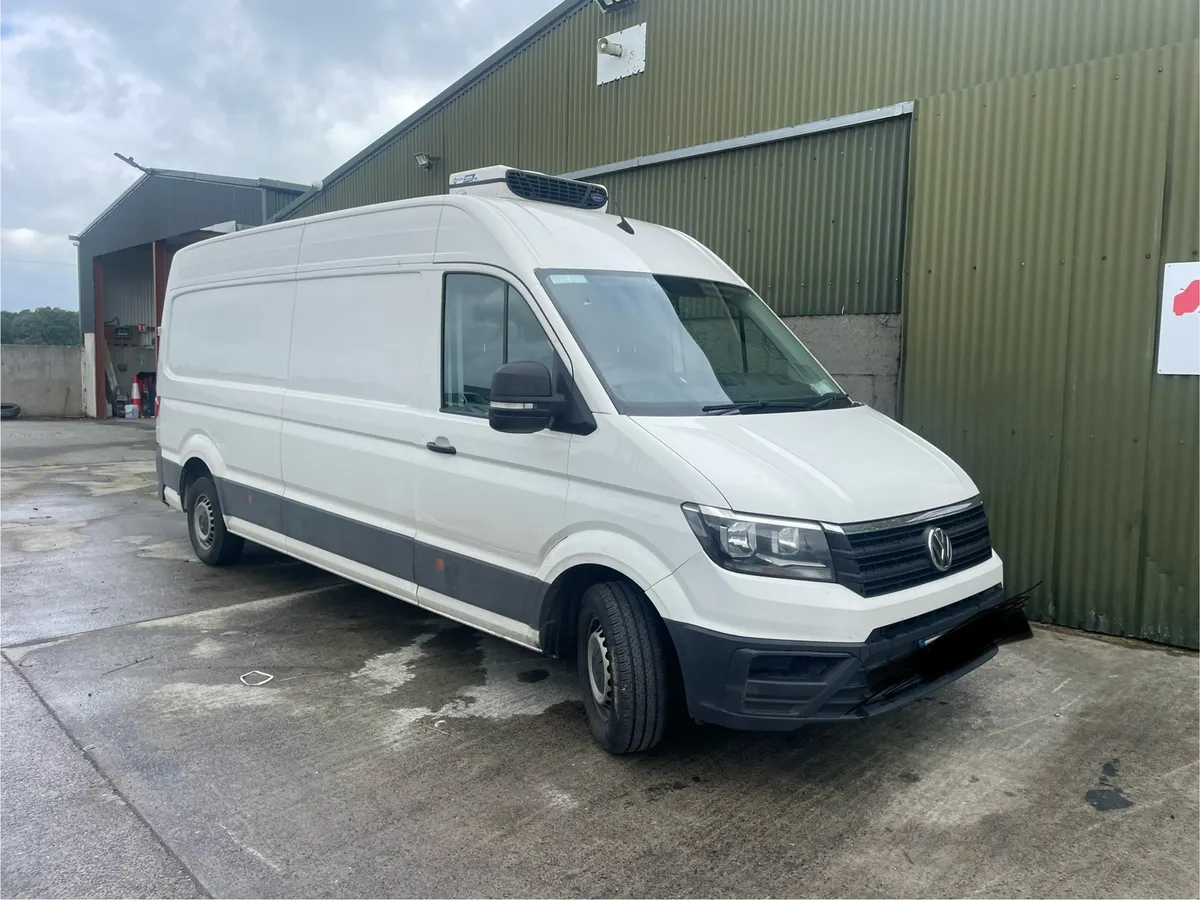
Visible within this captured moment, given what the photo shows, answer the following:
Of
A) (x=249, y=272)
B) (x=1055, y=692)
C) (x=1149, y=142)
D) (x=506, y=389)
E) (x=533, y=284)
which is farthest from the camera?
(x=249, y=272)

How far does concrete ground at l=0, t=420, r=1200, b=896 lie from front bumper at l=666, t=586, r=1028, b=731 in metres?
0.44

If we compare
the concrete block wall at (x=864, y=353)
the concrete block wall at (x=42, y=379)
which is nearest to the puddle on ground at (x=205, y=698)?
the concrete block wall at (x=864, y=353)

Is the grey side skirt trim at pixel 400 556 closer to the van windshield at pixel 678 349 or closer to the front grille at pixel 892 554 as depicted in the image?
the van windshield at pixel 678 349

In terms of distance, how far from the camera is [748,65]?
786 cm

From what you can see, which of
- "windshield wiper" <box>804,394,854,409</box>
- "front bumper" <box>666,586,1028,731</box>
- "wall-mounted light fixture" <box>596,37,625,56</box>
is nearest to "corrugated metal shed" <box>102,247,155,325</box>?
"wall-mounted light fixture" <box>596,37,625,56</box>

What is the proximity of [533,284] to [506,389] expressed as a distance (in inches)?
26.6

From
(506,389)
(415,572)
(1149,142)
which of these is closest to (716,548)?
(506,389)

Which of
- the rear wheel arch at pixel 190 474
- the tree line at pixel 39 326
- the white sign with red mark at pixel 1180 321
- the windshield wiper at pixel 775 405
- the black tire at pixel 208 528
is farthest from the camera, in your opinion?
the tree line at pixel 39 326

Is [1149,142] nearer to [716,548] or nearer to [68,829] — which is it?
[716,548]

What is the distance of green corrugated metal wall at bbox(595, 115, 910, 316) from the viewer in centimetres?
681

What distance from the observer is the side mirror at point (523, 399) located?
3.75m

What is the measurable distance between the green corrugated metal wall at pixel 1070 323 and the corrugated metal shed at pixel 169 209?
1562cm

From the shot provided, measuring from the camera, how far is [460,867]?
307 cm

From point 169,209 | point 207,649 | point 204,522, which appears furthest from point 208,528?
point 169,209
